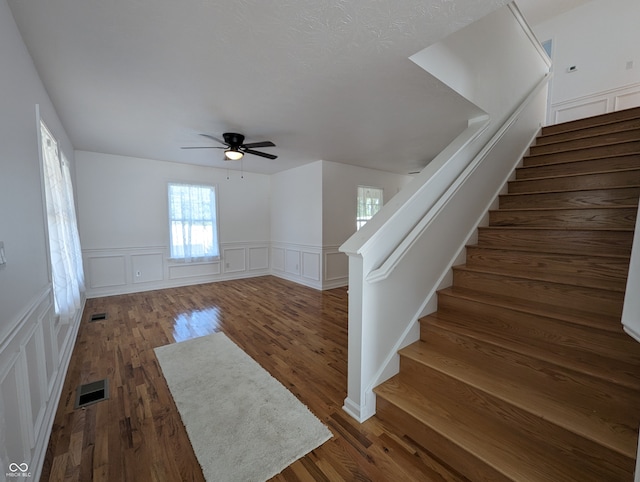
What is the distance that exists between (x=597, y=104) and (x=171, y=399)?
7.62 metres

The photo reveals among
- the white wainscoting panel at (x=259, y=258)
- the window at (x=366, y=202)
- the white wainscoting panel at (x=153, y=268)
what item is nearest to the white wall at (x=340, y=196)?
the window at (x=366, y=202)

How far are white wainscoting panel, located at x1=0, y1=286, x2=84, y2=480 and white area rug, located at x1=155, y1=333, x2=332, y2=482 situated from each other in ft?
2.27

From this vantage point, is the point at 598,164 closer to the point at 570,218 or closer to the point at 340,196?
the point at 570,218

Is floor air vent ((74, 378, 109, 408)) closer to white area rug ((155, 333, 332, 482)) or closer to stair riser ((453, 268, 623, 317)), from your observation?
white area rug ((155, 333, 332, 482))

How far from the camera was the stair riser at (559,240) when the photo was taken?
174 cm

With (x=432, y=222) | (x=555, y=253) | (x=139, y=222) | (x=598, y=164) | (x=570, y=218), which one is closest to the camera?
(x=555, y=253)

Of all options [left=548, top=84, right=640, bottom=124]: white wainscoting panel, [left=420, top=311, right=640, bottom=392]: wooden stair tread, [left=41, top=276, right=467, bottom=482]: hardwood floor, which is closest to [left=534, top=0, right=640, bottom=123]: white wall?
[left=548, top=84, right=640, bottom=124]: white wainscoting panel

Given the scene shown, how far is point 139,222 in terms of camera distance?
15.6 ft

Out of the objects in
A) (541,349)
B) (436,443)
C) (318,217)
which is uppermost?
(318,217)

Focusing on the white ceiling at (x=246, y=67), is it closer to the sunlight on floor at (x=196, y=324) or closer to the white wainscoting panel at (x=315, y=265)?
the white wainscoting panel at (x=315, y=265)

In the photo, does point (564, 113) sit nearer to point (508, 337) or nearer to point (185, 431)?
point (508, 337)

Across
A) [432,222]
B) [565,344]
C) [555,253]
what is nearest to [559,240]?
[555,253]

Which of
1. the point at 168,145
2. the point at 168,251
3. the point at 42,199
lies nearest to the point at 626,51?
the point at 168,145

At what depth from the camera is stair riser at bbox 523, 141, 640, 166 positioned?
2275 mm
